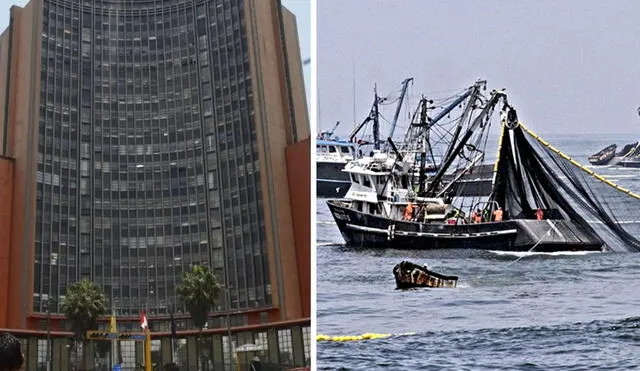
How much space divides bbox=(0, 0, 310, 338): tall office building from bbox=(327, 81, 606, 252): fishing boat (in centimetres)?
122

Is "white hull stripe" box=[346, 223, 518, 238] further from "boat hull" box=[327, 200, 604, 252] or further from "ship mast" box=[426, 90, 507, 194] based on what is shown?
"ship mast" box=[426, 90, 507, 194]

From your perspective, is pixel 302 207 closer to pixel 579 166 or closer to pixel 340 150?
pixel 340 150

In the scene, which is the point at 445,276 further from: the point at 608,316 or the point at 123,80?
the point at 123,80

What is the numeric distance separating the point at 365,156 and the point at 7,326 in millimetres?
2492

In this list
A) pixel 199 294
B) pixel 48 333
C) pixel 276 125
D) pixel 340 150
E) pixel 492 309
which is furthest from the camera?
pixel 276 125

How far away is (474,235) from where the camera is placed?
3.21 meters

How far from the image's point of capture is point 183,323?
4441 mm

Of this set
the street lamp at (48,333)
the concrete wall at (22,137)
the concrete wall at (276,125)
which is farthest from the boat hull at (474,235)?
the concrete wall at (22,137)

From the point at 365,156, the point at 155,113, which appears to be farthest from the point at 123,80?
the point at 365,156

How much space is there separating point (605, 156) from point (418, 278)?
3.39 ft

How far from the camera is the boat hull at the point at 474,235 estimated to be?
3186 mm

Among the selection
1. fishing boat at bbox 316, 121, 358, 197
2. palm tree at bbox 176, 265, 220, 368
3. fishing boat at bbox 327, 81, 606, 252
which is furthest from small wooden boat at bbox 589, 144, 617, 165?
palm tree at bbox 176, 265, 220, 368

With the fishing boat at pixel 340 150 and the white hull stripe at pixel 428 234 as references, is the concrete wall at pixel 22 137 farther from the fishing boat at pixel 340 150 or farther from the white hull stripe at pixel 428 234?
the white hull stripe at pixel 428 234

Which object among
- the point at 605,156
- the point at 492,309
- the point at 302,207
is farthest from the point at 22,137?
the point at 605,156
